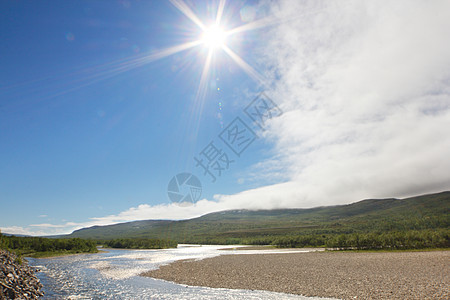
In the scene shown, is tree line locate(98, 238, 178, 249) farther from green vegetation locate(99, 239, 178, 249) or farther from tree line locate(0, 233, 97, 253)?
tree line locate(0, 233, 97, 253)

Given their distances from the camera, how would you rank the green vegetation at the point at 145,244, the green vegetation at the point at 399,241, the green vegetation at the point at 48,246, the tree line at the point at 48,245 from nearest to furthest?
1. the green vegetation at the point at 399,241
2. the green vegetation at the point at 48,246
3. the tree line at the point at 48,245
4. the green vegetation at the point at 145,244

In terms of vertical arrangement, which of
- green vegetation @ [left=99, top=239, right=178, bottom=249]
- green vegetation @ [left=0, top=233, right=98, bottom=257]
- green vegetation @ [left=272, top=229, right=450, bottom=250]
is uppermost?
green vegetation @ [left=0, top=233, right=98, bottom=257]

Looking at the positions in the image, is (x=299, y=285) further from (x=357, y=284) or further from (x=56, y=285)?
(x=56, y=285)

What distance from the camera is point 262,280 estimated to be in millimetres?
30359

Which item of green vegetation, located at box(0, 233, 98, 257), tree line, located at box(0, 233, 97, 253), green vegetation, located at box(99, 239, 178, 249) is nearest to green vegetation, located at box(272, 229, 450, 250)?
green vegetation, located at box(99, 239, 178, 249)

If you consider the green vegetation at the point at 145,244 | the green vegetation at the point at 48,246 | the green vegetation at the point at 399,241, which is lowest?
the green vegetation at the point at 399,241

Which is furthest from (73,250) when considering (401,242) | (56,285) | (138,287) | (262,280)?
(401,242)

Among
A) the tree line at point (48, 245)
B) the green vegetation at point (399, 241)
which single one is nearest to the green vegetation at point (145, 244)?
the tree line at point (48, 245)

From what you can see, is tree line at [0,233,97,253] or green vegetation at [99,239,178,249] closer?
tree line at [0,233,97,253]

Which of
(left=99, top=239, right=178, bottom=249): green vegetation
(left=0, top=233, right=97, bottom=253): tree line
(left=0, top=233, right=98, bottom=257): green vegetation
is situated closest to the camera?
(left=0, top=233, right=98, bottom=257): green vegetation

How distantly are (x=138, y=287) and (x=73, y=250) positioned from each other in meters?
89.2

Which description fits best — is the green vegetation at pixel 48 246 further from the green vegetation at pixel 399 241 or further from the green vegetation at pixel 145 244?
the green vegetation at pixel 399 241

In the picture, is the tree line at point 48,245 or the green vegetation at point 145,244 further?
the green vegetation at point 145,244

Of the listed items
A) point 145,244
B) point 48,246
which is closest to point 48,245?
point 48,246
